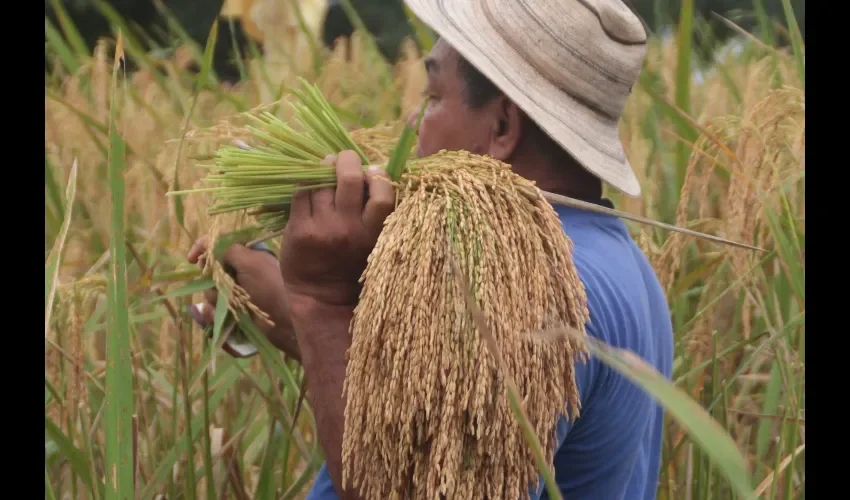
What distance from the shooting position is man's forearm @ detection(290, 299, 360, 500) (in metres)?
1.11

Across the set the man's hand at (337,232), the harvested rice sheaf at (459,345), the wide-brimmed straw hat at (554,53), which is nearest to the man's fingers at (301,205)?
the man's hand at (337,232)

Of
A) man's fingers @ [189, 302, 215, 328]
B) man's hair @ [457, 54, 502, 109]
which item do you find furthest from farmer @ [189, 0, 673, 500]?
man's fingers @ [189, 302, 215, 328]

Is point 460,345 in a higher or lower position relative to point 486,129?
lower

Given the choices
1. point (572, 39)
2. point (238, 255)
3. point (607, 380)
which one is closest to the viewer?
point (607, 380)

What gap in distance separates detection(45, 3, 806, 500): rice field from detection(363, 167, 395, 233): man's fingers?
0.24 meters

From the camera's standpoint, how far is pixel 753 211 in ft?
5.35

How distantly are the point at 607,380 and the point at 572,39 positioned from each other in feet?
1.33

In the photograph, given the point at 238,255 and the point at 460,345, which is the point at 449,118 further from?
the point at 460,345

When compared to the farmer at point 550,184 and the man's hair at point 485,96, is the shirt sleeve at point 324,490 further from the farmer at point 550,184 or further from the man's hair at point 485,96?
the man's hair at point 485,96

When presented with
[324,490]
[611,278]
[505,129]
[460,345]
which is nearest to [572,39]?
[505,129]

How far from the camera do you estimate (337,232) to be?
106 cm

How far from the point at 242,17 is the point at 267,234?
1849 millimetres

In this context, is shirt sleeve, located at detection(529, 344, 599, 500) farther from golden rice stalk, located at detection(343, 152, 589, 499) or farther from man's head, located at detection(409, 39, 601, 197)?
man's head, located at detection(409, 39, 601, 197)
